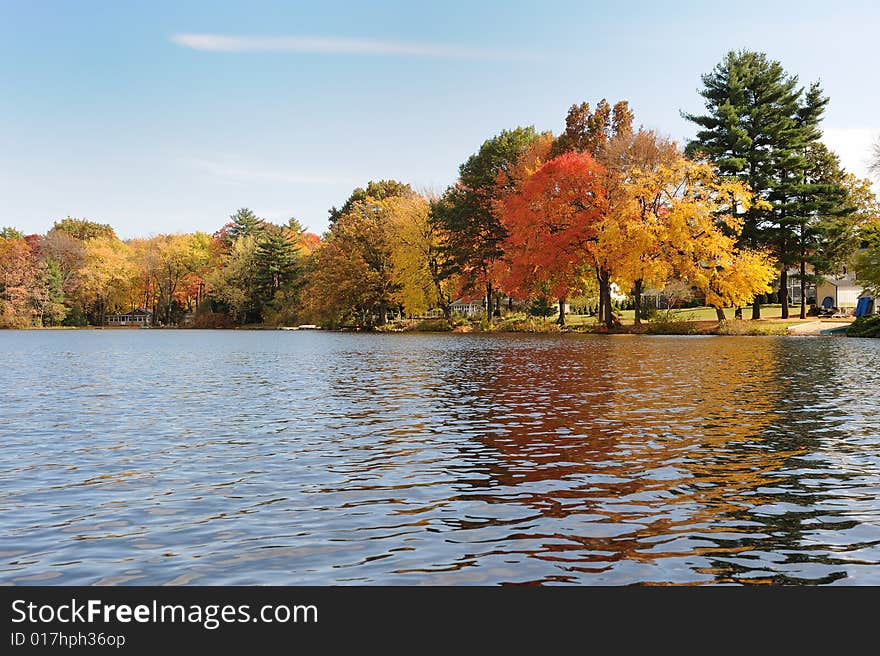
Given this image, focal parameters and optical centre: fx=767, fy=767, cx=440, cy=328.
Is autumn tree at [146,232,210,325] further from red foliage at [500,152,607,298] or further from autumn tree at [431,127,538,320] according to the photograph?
red foliage at [500,152,607,298]

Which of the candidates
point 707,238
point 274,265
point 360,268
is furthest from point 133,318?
point 707,238

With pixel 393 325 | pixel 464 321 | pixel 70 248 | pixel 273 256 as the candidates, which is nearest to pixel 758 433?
pixel 464 321

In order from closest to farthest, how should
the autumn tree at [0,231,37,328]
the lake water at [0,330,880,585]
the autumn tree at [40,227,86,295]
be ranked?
the lake water at [0,330,880,585]
the autumn tree at [0,231,37,328]
the autumn tree at [40,227,86,295]

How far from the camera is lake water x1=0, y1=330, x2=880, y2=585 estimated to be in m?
8.37

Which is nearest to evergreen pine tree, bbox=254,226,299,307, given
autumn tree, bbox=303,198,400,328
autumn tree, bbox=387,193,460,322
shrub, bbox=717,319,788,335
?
autumn tree, bbox=303,198,400,328

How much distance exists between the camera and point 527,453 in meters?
14.9

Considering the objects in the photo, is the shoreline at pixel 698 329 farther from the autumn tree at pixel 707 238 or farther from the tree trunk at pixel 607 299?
the autumn tree at pixel 707 238

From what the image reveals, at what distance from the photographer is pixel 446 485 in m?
12.2

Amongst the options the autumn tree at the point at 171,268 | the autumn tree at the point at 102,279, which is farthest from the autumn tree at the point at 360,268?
the autumn tree at the point at 102,279

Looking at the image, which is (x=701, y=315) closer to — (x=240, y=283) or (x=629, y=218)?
(x=629, y=218)

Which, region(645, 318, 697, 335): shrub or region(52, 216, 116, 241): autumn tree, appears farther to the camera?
region(52, 216, 116, 241): autumn tree

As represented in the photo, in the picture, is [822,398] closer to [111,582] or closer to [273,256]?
[111,582]

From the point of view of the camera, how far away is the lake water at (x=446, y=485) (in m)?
8.37
